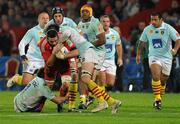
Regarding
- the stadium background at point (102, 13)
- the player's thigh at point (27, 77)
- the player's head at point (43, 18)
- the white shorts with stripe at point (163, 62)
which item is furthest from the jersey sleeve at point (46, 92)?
the stadium background at point (102, 13)

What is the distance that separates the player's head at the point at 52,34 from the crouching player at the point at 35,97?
856 millimetres

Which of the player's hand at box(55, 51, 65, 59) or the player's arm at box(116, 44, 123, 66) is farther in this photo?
the player's arm at box(116, 44, 123, 66)

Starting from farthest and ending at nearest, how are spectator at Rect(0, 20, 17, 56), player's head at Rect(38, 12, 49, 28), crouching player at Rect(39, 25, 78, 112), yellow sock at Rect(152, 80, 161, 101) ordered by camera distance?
spectator at Rect(0, 20, 17, 56) < player's head at Rect(38, 12, 49, 28) < yellow sock at Rect(152, 80, 161, 101) < crouching player at Rect(39, 25, 78, 112)

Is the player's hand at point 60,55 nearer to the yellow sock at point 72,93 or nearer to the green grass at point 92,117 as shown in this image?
the yellow sock at point 72,93

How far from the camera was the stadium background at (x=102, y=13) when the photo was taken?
3070 centimetres

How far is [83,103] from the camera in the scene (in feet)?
64.6

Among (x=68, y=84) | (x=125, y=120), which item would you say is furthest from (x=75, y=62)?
(x=125, y=120)

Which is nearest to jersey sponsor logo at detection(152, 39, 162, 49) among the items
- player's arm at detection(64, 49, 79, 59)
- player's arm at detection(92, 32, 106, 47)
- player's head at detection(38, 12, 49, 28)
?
player's arm at detection(92, 32, 106, 47)

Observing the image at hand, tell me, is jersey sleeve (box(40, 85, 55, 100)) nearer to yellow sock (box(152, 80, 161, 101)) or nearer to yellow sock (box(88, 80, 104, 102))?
yellow sock (box(88, 80, 104, 102))

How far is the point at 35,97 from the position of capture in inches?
696

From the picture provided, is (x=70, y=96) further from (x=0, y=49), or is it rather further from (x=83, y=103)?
(x=0, y=49)

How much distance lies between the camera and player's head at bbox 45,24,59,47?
56.9 ft

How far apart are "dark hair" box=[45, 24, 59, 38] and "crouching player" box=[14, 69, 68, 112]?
999 millimetres

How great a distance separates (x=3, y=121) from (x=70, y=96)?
3.34 metres
